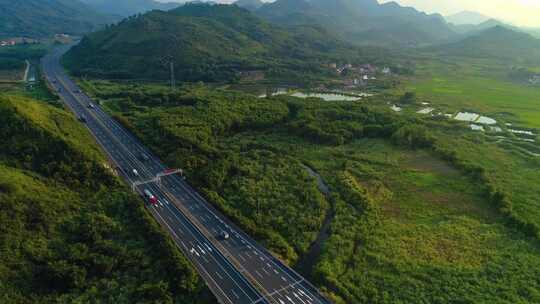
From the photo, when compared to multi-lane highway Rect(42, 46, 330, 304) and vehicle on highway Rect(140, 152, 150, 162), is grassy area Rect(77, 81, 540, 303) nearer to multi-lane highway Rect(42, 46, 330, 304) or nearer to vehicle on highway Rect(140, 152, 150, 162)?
multi-lane highway Rect(42, 46, 330, 304)

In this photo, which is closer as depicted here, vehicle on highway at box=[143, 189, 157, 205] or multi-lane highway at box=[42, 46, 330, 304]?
multi-lane highway at box=[42, 46, 330, 304]

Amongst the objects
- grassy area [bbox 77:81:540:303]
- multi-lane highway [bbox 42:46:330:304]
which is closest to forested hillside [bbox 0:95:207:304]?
multi-lane highway [bbox 42:46:330:304]

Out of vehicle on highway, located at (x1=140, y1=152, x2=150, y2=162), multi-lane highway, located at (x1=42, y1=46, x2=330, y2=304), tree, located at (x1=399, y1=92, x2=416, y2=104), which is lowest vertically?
multi-lane highway, located at (x1=42, y1=46, x2=330, y2=304)

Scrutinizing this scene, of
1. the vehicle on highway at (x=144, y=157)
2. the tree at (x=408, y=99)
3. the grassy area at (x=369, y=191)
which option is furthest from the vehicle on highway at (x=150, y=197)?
the tree at (x=408, y=99)

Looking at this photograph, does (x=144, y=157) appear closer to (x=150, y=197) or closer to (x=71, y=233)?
(x=150, y=197)

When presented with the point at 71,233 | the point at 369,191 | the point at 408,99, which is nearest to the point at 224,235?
the point at 71,233
